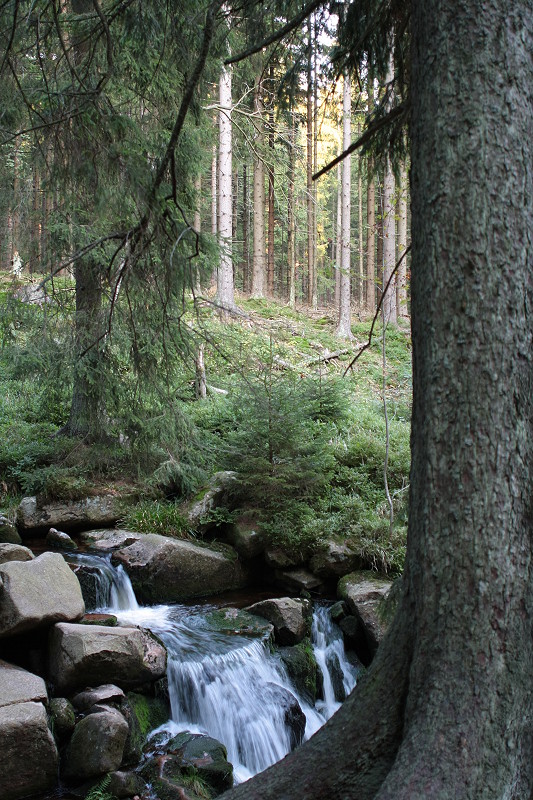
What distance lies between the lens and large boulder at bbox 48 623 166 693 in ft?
17.5

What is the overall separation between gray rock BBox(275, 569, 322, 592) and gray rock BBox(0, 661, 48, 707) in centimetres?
389

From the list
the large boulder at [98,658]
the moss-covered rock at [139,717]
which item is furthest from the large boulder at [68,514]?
the moss-covered rock at [139,717]

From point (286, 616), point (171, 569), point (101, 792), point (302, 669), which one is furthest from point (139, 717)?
point (171, 569)

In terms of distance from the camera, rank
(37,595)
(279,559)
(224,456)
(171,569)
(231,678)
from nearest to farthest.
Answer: (37,595) < (231,678) < (171,569) < (279,559) < (224,456)

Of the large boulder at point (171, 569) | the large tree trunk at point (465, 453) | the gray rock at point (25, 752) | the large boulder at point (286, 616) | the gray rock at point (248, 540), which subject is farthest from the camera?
the gray rock at point (248, 540)

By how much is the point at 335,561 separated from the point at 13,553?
3948 millimetres

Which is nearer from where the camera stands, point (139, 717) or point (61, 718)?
point (61, 718)

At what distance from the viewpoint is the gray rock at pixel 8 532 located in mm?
7843

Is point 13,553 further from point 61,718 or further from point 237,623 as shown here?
point 237,623

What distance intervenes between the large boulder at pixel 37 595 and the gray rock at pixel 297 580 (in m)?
3.11

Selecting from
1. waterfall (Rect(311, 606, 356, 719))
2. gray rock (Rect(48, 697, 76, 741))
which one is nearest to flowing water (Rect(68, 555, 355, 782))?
waterfall (Rect(311, 606, 356, 719))

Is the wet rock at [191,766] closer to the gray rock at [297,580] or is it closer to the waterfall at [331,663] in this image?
the waterfall at [331,663]

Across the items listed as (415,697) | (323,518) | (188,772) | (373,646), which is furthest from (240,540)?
Result: (415,697)

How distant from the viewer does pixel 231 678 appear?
20.5 ft
